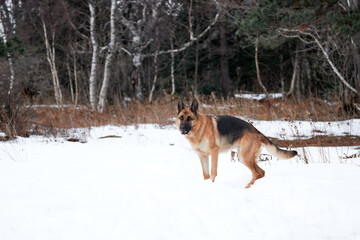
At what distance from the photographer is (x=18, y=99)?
8227 millimetres

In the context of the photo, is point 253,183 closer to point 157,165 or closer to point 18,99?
point 157,165

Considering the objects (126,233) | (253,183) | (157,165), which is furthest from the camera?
(157,165)

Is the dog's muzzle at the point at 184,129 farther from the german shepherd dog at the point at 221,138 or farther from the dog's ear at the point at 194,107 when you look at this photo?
the dog's ear at the point at 194,107

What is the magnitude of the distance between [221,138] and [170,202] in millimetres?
1334

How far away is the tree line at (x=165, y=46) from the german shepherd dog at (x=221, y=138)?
4.46 m

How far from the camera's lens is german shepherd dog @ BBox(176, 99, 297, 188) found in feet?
13.8

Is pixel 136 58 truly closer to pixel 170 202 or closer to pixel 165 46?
pixel 165 46

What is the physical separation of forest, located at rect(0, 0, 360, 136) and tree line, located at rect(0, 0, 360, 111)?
0.06 meters

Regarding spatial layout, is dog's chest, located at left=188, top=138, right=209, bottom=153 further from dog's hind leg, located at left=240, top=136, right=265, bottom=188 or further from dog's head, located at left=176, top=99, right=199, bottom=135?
dog's hind leg, located at left=240, top=136, right=265, bottom=188

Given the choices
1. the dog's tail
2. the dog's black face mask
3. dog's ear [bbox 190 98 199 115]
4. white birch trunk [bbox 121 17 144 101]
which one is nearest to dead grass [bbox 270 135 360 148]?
the dog's tail

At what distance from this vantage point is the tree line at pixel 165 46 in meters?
8.37

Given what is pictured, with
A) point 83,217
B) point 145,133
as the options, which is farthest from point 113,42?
point 83,217

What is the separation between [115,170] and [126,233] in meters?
2.21

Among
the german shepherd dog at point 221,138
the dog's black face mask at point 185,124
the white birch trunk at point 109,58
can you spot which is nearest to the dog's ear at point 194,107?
the german shepherd dog at point 221,138
